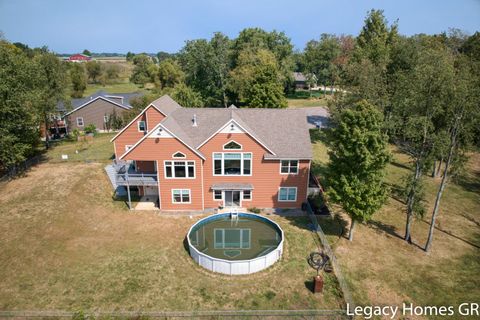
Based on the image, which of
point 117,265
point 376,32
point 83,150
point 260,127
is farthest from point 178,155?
point 376,32

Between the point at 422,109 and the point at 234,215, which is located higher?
the point at 422,109

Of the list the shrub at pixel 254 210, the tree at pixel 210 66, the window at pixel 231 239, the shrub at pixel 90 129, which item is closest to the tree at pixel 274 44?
the tree at pixel 210 66

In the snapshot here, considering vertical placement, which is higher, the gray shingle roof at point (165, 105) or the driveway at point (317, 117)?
the gray shingle roof at point (165, 105)

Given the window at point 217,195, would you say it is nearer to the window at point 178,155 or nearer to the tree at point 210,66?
the window at point 178,155

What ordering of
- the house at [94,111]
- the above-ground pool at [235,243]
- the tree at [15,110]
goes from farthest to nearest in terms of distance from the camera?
the house at [94,111] → the tree at [15,110] → the above-ground pool at [235,243]

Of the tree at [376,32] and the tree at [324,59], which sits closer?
the tree at [376,32]

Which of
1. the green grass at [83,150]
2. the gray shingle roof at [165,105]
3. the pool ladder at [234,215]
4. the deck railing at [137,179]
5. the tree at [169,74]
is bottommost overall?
the pool ladder at [234,215]

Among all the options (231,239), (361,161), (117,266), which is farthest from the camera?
(231,239)

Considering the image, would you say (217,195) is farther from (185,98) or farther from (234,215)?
(185,98)

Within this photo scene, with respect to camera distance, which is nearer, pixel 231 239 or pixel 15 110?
pixel 231 239
